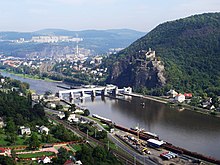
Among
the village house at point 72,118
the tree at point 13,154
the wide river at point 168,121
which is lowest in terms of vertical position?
the wide river at point 168,121

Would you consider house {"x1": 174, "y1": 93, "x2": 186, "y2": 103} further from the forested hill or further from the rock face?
the rock face

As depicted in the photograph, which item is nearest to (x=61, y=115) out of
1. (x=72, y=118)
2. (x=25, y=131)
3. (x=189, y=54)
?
(x=72, y=118)

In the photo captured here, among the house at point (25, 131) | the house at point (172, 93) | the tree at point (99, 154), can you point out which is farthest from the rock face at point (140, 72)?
the tree at point (99, 154)

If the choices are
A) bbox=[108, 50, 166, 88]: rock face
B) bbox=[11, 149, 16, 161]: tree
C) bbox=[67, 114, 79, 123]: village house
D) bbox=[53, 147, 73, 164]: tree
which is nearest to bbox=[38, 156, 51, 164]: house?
bbox=[53, 147, 73, 164]: tree

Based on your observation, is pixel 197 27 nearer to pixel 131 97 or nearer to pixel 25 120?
pixel 131 97

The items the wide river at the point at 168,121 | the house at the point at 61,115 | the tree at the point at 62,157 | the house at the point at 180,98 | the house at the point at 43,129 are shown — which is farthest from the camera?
the house at the point at 180,98

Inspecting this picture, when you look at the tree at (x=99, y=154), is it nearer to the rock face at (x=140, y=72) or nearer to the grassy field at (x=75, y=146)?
the grassy field at (x=75, y=146)

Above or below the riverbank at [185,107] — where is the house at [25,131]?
above
